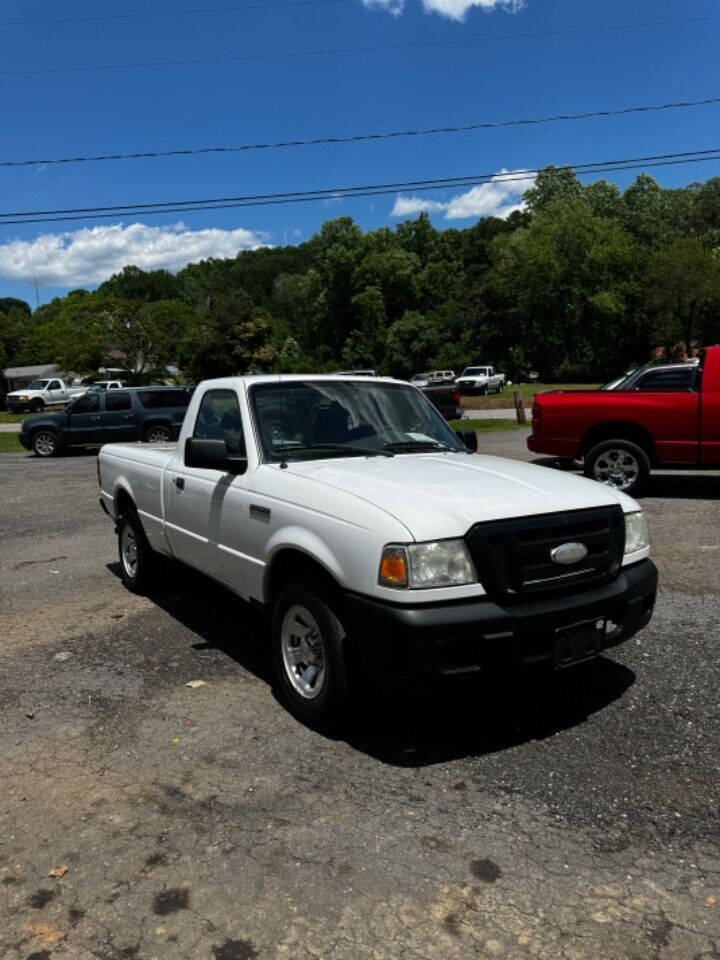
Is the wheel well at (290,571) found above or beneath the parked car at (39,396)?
beneath

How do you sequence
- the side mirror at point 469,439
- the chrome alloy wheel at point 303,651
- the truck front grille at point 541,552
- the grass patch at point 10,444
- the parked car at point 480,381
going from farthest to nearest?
the parked car at point 480,381, the grass patch at point 10,444, the side mirror at point 469,439, the chrome alloy wheel at point 303,651, the truck front grille at point 541,552

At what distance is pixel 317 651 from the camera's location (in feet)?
12.3

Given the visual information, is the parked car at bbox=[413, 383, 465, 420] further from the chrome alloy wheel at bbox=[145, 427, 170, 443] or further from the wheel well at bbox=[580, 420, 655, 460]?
the wheel well at bbox=[580, 420, 655, 460]

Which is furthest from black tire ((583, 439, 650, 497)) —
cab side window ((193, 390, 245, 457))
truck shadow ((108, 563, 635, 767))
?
cab side window ((193, 390, 245, 457))

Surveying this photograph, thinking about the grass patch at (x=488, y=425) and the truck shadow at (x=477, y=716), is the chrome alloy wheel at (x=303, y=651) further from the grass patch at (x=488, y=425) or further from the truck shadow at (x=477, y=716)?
the grass patch at (x=488, y=425)

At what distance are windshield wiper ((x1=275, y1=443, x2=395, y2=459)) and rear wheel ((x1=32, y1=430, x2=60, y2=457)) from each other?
17547 mm

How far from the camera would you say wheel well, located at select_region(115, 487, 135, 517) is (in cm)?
638

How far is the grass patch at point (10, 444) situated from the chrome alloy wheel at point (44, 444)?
2725 mm

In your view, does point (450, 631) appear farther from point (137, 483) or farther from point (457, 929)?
point (137, 483)

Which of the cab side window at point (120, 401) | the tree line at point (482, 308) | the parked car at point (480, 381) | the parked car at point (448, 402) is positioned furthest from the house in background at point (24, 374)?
the parked car at point (448, 402)

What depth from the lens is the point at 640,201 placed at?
215ft

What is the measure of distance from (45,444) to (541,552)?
19409 millimetres

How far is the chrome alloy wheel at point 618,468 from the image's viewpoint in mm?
10242

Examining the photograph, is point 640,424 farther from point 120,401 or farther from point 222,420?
point 120,401
